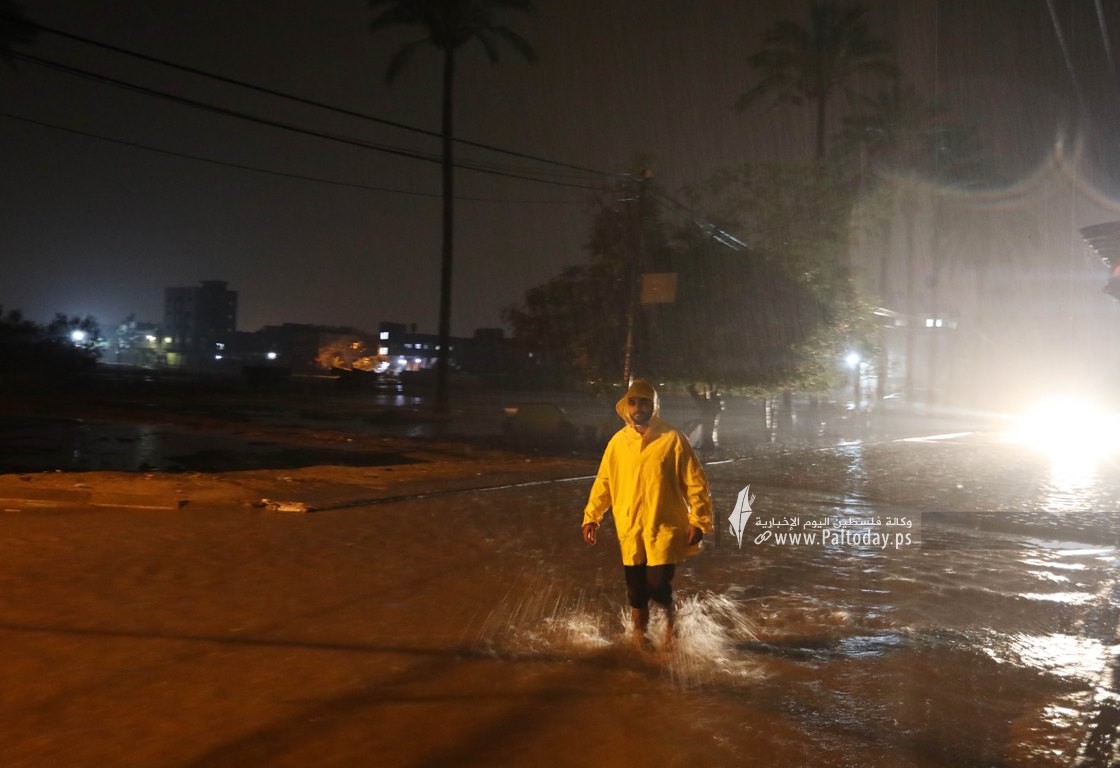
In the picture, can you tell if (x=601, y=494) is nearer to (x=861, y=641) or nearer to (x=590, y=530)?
(x=590, y=530)

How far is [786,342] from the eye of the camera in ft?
89.5

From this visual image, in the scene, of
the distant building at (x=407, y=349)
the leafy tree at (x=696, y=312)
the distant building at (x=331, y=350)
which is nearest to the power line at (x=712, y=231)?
the leafy tree at (x=696, y=312)

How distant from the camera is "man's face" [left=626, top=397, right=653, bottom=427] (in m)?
6.31

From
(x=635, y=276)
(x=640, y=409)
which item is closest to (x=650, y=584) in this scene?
(x=640, y=409)

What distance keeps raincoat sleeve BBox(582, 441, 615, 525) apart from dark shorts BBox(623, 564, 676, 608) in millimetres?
392

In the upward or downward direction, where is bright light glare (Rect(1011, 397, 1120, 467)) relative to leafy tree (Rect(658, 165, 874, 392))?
downward

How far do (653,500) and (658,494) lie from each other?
0.17 feet

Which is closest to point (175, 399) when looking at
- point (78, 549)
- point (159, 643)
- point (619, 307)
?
point (619, 307)

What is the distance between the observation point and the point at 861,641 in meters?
6.82

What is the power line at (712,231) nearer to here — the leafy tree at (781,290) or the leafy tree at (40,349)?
the leafy tree at (781,290)

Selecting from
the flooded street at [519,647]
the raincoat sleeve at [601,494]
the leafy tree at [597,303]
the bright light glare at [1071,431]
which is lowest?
the flooded street at [519,647]

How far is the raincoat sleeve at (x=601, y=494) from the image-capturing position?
21.7ft

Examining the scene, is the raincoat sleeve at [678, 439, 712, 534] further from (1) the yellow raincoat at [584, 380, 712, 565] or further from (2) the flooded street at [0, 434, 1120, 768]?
(2) the flooded street at [0, 434, 1120, 768]

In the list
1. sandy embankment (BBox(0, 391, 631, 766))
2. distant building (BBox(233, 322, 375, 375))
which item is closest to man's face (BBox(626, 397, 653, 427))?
sandy embankment (BBox(0, 391, 631, 766))
